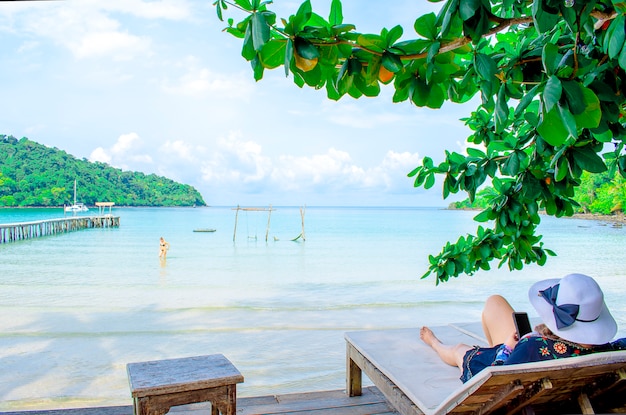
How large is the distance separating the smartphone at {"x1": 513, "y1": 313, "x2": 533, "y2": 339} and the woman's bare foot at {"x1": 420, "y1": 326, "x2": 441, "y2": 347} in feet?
1.83

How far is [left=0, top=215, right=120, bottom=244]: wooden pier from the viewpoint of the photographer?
84.1 ft

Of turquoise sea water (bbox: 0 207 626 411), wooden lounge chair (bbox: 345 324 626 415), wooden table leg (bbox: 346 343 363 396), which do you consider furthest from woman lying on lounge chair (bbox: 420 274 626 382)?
turquoise sea water (bbox: 0 207 626 411)

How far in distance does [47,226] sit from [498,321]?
106ft

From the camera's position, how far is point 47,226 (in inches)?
1212

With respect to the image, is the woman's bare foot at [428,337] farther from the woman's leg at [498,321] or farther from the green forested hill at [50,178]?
the green forested hill at [50,178]

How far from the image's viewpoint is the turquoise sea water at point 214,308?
588 cm

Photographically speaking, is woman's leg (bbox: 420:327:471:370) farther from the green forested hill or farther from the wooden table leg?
the green forested hill

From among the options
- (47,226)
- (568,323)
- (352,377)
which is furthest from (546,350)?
(47,226)

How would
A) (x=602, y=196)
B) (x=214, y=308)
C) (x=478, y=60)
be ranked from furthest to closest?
1. (x=602, y=196)
2. (x=214, y=308)
3. (x=478, y=60)

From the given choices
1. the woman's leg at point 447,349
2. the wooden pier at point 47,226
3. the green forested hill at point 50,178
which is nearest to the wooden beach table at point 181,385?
the woman's leg at point 447,349

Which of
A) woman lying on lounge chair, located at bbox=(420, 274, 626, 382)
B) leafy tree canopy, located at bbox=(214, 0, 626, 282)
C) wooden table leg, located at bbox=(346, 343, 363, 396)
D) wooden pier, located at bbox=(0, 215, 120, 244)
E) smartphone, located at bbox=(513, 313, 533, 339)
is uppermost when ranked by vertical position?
leafy tree canopy, located at bbox=(214, 0, 626, 282)

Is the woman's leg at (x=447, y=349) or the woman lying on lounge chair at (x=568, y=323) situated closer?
the woman lying on lounge chair at (x=568, y=323)

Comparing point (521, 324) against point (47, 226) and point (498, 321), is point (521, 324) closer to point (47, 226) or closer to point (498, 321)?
point (498, 321)

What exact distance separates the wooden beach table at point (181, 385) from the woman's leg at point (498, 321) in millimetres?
1401
